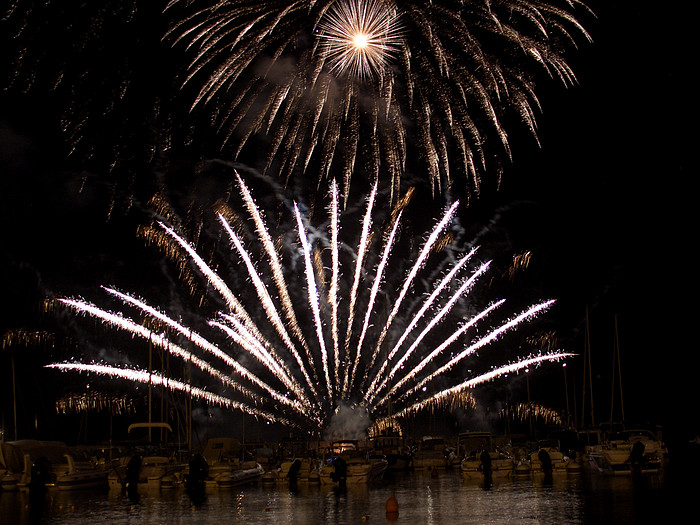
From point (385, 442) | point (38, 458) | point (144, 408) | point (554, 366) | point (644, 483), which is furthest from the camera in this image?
point (554, 366)

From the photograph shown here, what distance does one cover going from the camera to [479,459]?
38375 mm

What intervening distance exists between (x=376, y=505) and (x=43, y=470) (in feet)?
59.1

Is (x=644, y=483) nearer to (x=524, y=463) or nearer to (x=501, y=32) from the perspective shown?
(x=524, y=463)

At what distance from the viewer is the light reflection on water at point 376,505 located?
68.2ft

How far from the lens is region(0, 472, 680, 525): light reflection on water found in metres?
20.8

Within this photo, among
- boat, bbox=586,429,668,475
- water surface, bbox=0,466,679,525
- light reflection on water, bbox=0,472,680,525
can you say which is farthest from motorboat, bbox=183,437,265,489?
→ boat, bbox=586,429,668,475

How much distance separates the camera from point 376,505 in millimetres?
24906

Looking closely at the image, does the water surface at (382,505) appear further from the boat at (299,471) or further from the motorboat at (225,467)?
the boat at (299,471)

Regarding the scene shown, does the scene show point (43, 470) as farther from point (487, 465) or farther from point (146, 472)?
point (487, 465)

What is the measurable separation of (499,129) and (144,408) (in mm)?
54429

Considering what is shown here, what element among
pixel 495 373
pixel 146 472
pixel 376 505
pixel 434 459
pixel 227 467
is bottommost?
pixel 434 459

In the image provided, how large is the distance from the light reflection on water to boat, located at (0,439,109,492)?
5.17ft

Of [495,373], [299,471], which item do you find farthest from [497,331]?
[299,471]

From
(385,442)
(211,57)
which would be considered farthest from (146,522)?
(385,442)
